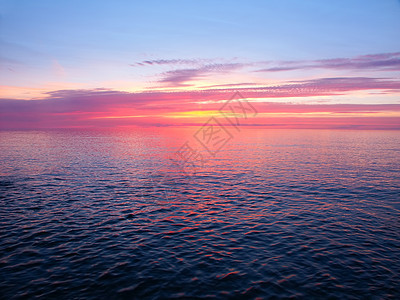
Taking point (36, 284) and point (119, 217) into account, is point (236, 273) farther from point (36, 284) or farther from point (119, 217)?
point (119, 217)

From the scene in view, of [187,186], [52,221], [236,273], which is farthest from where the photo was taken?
[187,186]

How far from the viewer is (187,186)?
130 ft

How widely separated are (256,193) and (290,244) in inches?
602

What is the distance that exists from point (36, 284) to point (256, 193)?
2665 centimetres

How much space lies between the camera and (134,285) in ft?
48.3

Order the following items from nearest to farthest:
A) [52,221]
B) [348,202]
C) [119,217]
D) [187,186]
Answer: [52,221], [119,217], [348,202], [187,186]

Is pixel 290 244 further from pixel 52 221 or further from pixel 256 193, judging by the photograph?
pixel 52 221

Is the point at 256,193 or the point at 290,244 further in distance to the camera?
the point at 256,193

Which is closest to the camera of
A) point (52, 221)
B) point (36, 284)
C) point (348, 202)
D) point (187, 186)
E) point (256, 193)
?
point (36, 284)

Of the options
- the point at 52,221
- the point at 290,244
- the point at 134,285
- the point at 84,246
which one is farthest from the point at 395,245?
the point at 52,221

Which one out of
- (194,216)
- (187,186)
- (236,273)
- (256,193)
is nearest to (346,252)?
(236,273)

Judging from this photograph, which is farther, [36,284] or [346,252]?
[346,252]

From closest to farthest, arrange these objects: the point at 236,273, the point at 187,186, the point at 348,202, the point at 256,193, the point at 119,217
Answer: the point at 236,273, the point at 119,217, the point at 348,202, the point at 256,193, the point at 187,186

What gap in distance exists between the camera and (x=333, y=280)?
15.4 m
